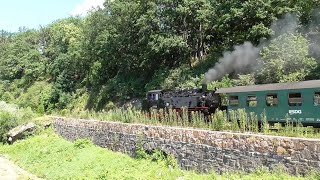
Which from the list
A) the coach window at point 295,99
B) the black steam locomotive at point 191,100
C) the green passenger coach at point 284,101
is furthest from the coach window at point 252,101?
the black steam locomotive at point 191,100

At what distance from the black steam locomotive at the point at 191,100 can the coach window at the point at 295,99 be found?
517 centimetres

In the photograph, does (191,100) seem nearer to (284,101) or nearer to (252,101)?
(252,101)

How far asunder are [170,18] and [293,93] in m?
20.2

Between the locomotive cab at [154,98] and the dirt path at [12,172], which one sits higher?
the locomotive cab at [154,98]

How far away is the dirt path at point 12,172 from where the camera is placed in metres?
18.7

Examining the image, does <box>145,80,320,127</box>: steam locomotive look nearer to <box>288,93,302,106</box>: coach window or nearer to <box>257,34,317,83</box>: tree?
<box>288,93,302,106</box>: coach window

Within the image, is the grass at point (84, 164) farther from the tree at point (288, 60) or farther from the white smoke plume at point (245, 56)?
the white smoke plume at point (245, 56)

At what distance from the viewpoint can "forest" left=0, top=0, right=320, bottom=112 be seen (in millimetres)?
24375

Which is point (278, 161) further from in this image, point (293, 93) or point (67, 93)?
point (67, 93)

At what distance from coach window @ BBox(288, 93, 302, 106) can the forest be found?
7.71 m

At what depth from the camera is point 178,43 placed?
3162 centimetres

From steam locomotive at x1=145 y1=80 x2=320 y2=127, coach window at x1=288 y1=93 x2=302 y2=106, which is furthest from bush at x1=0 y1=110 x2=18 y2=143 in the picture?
coach window at x1=288 y1=93 x2=302 y2=106

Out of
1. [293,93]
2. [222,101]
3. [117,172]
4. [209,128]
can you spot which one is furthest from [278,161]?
[222,101]

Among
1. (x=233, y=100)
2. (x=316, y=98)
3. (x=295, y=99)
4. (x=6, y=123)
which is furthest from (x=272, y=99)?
(x=6, y=123)
